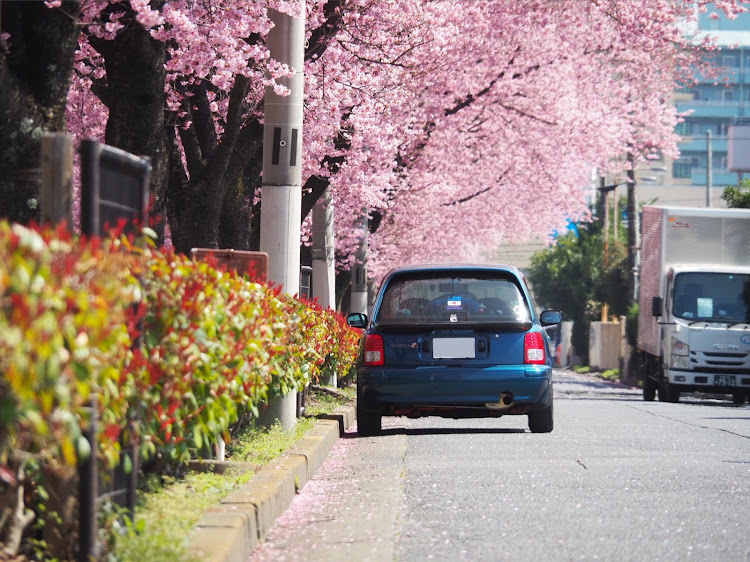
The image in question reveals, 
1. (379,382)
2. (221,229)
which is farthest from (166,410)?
(221,229)

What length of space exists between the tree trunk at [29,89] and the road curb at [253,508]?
6.56ft

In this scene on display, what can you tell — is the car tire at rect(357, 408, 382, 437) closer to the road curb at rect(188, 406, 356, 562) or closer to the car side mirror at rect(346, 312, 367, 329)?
the car side mirror at rect(346, 312, 367, 329)

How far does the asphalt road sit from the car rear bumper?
1.18 ft

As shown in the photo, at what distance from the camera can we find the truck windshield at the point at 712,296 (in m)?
23.5

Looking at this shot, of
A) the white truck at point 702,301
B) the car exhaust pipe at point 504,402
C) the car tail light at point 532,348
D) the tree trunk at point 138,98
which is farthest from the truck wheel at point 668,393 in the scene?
the tree trunk at point 138,98

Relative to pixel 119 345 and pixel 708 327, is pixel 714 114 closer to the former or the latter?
pixel 708 327

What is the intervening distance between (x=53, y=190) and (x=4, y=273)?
5.03 feet

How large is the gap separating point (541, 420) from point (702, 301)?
11.8 m

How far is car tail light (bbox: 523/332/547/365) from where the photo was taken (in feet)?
40.4

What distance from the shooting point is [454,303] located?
12617 mm

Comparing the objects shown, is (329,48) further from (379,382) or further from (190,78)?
(379,382)

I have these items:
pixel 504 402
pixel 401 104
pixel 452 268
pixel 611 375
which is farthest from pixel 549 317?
pixel 611 375

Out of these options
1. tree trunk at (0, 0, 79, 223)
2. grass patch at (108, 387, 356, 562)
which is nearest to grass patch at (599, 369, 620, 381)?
grass patch at (108, 387, 356, 562)

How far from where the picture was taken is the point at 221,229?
674 inches
